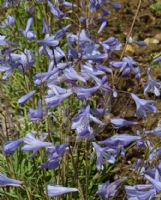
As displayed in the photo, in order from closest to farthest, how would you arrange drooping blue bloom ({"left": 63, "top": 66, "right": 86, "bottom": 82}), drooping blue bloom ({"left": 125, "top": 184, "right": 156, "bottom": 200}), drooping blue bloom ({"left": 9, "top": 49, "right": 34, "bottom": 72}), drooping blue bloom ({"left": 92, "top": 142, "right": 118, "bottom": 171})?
1. drooping blue bloom ({"left": 125, "top": 184, "right": 156, "bottom": 200})
2. drooping blue bloom ({"left": 63, "top": 66, "right": 86, "bottom": 82})
3. drooping blue bloom ({"left": 92, "top": 142, "right": 118, "bottom": 171})
4. drooping blue bloom ({"left": 9, "top": 49, "right": 34, "bottom": 72})

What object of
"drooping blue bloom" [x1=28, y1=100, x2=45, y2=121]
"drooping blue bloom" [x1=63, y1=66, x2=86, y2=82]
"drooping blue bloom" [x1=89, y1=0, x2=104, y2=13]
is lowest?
"drooping blue bloom" [x1=28, y1=100, x2=45, y2=121]

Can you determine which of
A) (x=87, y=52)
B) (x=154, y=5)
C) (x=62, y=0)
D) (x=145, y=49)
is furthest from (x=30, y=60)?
(x=154, y=5)

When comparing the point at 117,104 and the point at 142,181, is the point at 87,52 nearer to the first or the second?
the point at 142,181

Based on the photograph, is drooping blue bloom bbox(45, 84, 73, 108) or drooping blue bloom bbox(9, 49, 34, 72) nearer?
drooping blue bloom bbox(45, 84, 73, 108)

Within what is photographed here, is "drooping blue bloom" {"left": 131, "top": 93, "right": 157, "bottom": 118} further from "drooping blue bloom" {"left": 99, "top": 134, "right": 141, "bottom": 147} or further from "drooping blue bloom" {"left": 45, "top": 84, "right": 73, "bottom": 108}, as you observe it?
"drooping blue bloom" {"left": 45, "top": 84, "right": 73, "bottom": 108}

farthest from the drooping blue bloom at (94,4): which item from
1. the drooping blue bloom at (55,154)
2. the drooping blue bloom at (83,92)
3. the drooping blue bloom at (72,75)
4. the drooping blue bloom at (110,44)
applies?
the drooping blue bloom at (55,154)

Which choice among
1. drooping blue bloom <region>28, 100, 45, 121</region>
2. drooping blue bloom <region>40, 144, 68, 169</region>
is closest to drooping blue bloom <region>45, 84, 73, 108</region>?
drooping blue bloom <region>28, 100, 45, 121</region>

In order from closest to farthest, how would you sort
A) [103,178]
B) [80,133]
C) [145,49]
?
[80,133], [103,178], [145,49]

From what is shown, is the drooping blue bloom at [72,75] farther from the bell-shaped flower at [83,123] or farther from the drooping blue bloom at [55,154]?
the drooping blue bloom at [55,154]

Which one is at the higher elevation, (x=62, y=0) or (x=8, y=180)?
(x=62, y=0)
